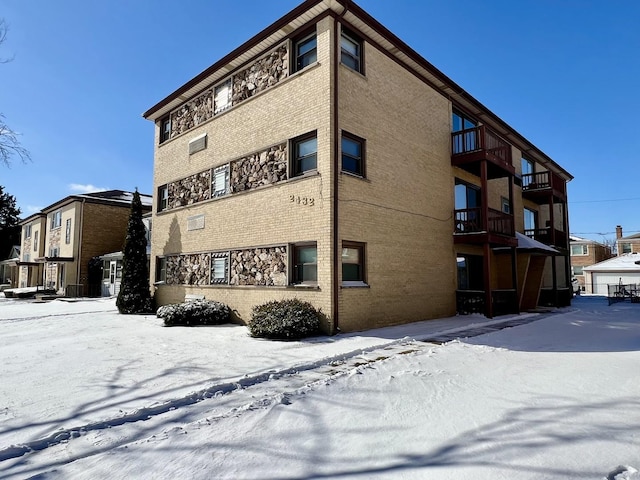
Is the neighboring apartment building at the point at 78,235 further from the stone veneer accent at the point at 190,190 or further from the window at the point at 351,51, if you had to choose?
the window at the point at 351,51

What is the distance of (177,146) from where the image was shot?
1688cm

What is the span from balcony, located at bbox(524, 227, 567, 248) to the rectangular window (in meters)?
15.8

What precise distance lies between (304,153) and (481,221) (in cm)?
721

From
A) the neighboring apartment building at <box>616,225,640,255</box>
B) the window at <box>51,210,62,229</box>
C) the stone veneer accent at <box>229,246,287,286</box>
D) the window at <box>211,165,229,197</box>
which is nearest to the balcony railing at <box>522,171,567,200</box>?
the stone veneer accent at <box>229,246,287,286</box>

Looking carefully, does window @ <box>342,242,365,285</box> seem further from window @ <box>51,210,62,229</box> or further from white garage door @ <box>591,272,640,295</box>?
white garage door @ <box>591,272,640,295</box>

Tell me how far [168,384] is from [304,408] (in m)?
2.22

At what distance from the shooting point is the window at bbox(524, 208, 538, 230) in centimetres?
2244

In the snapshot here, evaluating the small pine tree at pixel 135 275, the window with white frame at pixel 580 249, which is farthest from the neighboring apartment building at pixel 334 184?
the window with white frame at pixel 580 249

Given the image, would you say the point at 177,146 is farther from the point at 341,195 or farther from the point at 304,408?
the point at 304,408

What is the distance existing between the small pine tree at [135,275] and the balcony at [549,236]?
18.5 meters

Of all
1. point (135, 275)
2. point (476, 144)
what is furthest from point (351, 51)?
point (135, 275)

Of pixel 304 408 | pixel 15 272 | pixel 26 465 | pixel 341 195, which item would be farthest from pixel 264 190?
pixel 15 272

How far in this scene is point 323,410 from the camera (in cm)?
447

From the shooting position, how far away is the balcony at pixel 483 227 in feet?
45.0
